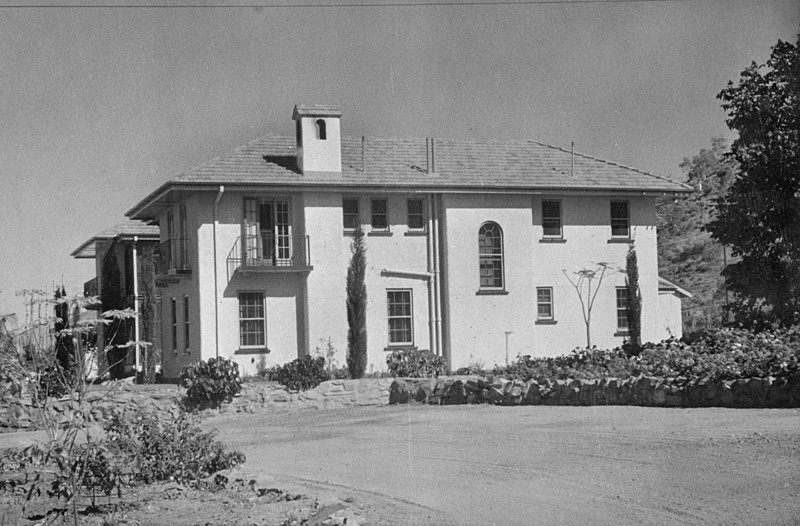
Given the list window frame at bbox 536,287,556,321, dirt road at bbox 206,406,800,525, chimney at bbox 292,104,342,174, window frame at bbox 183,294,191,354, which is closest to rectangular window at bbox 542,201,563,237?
window frame at bbox 536,287,556,321

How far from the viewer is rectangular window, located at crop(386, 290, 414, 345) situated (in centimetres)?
2864

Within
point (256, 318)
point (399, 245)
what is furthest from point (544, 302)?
point (256, 318)

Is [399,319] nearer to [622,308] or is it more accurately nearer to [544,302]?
[544,302]

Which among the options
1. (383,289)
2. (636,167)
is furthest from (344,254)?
(636,167)

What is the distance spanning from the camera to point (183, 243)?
1102 inches

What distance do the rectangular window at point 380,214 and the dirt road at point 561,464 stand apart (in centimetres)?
1252

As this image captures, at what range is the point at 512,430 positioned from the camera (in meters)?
14.0

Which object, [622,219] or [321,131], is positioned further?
[622,219]

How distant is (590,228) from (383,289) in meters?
6.77

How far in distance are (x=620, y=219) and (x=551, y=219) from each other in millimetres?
2312

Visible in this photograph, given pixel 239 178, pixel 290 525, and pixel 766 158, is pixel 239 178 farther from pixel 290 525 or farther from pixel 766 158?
pixel 290 525

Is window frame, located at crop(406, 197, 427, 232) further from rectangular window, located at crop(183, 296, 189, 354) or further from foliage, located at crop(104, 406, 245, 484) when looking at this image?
foliage, located at crop(104, 406, 245, 484)

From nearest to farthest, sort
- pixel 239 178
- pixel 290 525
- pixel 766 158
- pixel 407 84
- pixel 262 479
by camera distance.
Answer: pixel 290 525, pixel 262 479, pixel 407 84, pixel 766 158, pixel 239 178

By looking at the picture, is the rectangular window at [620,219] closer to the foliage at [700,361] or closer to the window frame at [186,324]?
the foliage at [700,361]
